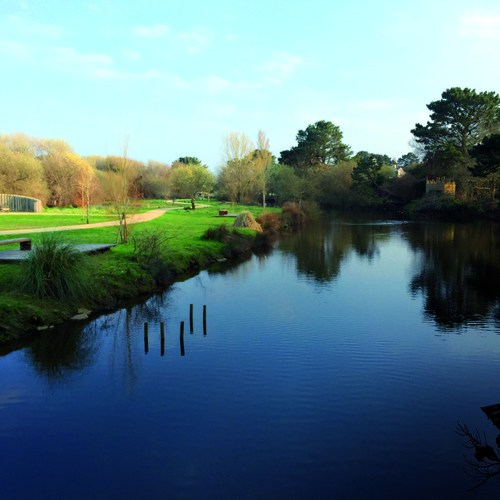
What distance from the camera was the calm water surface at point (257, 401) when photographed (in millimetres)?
6898

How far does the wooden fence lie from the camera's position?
4472 cm

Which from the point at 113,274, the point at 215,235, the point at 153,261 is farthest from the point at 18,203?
the point at 113,274

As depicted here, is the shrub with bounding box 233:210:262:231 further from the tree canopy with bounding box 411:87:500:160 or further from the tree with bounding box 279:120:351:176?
the tree with bounding box 279:120:351:176

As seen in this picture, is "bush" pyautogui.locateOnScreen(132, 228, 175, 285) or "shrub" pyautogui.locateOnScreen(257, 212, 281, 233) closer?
"bush" pyautogui.locateOnScreen(132, 228, 175, 285)

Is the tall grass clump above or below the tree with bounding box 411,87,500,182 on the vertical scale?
below

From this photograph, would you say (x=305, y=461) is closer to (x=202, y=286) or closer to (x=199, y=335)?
(x=199, y=335)

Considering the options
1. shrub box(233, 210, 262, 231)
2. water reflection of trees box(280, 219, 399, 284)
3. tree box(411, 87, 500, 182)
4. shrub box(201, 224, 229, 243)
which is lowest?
water reflection of trees box(280, 219, 399, 284)

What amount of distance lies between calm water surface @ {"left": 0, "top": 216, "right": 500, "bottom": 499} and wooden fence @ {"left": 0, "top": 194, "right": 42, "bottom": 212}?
3366 cm

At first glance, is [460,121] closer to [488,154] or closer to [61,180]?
[488,154]

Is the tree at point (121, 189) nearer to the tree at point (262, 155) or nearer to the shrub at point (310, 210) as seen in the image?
the shrub at point (310, 210)

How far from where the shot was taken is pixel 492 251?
99.3 ft

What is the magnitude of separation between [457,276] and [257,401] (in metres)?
16.4

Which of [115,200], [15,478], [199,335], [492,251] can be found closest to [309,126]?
[492,251]

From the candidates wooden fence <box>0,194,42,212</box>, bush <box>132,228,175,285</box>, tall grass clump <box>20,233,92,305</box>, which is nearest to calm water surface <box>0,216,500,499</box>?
tall grass clump <box>20,233,92,305</box>
